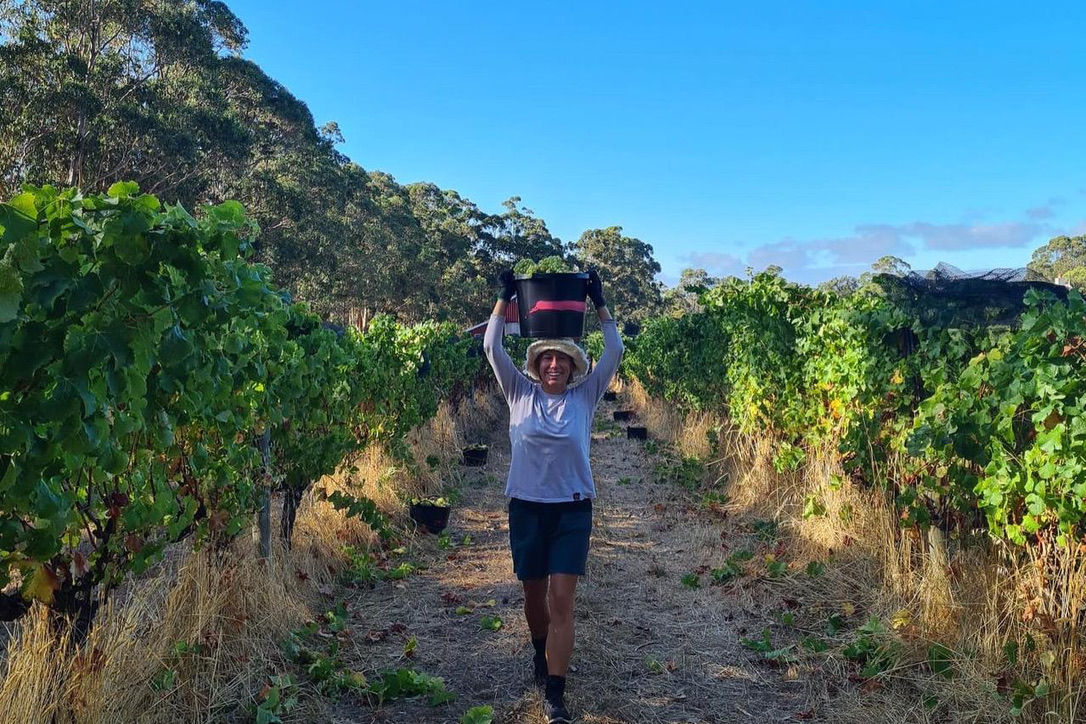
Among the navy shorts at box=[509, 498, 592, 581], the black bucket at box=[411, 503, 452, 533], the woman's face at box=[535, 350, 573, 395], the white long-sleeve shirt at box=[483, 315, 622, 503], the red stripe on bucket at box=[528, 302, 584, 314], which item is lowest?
the black bucket at box=[411, 503, 452, 533]

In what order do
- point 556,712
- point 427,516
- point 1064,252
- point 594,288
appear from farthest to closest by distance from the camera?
point 1064,252, point 427,516, point 594,288, point 556,712

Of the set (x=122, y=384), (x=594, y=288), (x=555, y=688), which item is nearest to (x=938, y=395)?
(x=594, y=288)

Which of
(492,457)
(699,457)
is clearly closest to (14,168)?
(492,457)

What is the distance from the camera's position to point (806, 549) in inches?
213

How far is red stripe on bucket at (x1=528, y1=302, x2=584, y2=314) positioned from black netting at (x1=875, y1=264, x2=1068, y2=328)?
2.31 metres

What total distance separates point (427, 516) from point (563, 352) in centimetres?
376

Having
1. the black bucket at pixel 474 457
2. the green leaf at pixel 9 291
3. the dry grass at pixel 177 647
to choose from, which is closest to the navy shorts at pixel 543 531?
the dry grass at pixel 177 647

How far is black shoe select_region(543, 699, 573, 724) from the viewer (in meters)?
3.20

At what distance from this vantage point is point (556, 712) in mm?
3203

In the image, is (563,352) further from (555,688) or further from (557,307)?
(555,688)

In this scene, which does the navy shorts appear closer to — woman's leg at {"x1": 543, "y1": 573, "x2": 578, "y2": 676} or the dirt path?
woman's leg at {"x1": 543, "y1": 573, "x2": 578, "y2": 676}

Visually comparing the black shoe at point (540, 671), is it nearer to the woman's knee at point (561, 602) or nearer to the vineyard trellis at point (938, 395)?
the woman's knee at point (561, 602)

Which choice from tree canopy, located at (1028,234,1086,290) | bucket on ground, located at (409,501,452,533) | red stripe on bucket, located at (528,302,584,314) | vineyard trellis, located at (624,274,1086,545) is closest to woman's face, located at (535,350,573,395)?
red stripe on bucket, located at (528,302,584,314)

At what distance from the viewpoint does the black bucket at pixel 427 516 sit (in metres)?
6.79
